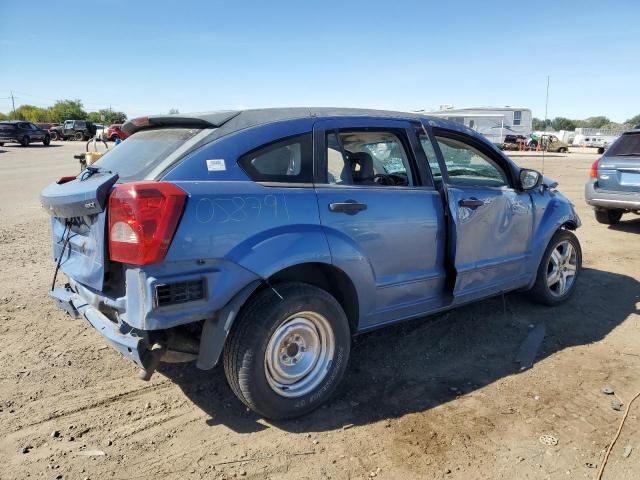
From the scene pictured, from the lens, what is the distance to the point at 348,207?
3141 mm

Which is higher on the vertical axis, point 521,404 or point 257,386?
point 257,386

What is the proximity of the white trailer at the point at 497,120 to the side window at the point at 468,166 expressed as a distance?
32547 millimetres

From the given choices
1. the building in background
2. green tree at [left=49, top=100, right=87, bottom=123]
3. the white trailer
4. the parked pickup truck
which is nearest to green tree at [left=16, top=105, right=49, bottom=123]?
green tree at [left=49, top=100, right=87, bottom=123]

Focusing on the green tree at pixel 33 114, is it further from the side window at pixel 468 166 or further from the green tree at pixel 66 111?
the side window at pixel 468 166

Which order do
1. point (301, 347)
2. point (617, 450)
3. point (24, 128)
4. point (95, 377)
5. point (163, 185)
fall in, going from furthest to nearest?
1. point (24, 128)
2. point (95, 377)
3. point (301, 347)
4. point (617, 450)
5. point (163, 185)

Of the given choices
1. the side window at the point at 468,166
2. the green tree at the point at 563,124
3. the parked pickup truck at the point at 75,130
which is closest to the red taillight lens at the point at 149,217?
Answer: the side window at the point at 468,166

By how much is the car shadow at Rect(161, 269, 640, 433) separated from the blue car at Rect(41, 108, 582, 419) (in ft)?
0.87

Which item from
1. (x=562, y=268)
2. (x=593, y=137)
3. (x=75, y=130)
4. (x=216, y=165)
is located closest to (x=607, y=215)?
(x=562, y=268)

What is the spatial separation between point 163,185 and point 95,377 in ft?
5.85

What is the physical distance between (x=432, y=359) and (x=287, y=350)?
4.53 feet

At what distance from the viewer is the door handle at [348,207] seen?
3.08m

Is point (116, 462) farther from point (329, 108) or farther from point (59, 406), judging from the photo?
point (329, 108)

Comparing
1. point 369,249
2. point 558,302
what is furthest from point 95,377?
point 558,302

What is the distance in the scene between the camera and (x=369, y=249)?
128 inches
